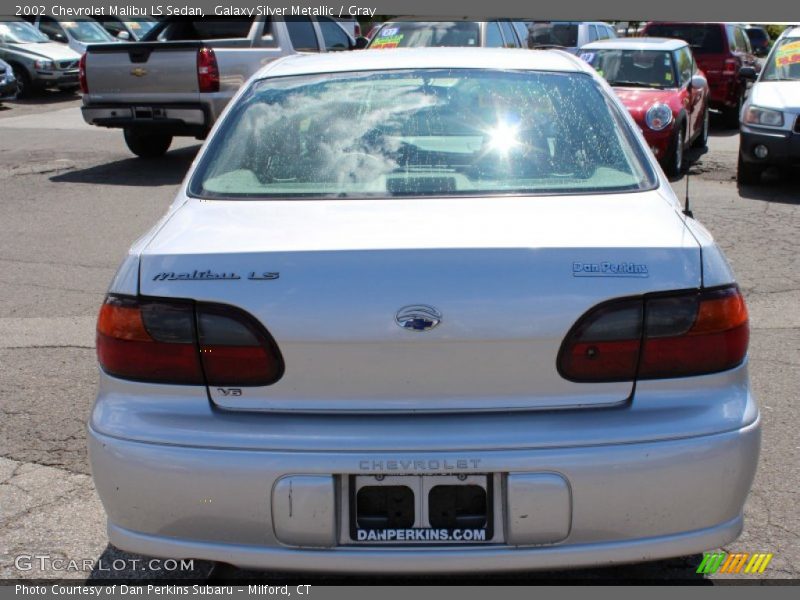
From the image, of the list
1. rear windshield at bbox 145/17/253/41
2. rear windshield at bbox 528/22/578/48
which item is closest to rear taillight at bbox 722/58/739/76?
rear windshield at bbox 528/22/578/48

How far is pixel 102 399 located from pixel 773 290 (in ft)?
16.8

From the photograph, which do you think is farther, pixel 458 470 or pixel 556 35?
pixel 556 35

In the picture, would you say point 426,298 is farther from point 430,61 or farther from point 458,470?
point 430,61

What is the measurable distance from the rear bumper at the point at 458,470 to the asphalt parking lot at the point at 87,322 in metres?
0.64

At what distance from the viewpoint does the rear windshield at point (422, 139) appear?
10.2ft

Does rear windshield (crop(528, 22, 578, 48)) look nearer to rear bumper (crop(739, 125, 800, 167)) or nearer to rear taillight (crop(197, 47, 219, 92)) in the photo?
rear bumper (crop(739, 125, 800, 167))

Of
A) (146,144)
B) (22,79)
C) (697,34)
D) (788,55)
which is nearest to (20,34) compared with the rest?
(22,79)

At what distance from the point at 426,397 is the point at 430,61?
1776 mm

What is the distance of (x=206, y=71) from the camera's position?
36.1ft

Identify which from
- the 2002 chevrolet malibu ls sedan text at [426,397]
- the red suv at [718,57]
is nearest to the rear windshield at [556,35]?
the red suv at [718,57]

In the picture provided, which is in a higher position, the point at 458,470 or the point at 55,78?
the point at 458,470

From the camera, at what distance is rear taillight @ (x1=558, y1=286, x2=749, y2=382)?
252cm

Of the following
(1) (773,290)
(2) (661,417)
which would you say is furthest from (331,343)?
(1) (773,290)

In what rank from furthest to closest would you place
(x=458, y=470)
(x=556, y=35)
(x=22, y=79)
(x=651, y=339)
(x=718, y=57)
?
(x=22, y=79) → (x=556, y=35) → (x=718, y=57) → (x=651, y=339) → (x=458, y=470)
